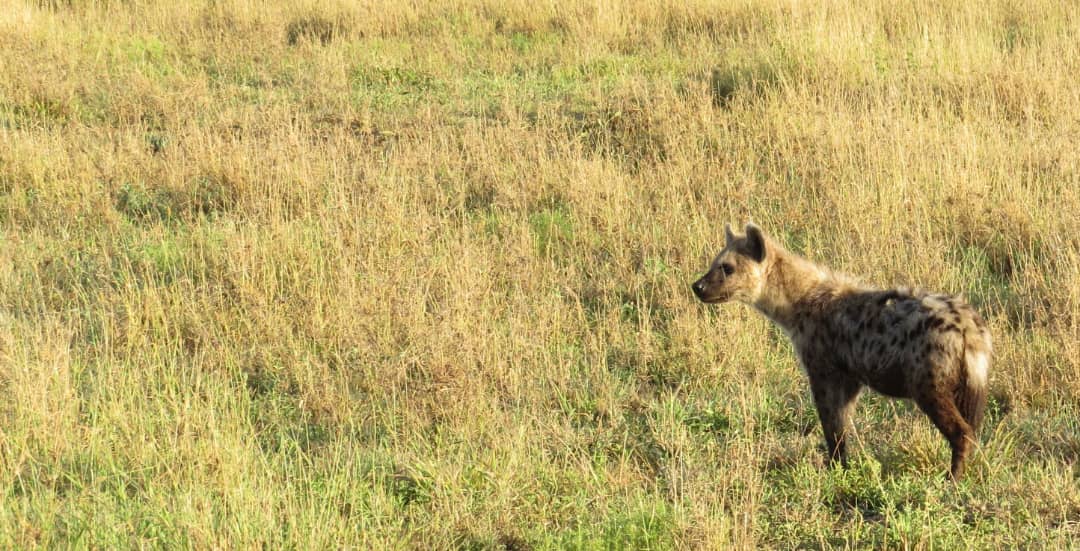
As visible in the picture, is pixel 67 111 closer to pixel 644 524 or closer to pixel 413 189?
pixel 413 189

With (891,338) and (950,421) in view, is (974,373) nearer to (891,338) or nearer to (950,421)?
(950,421)

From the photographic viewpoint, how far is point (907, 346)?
5.16 meters

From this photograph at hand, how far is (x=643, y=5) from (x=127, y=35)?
6.73 meters

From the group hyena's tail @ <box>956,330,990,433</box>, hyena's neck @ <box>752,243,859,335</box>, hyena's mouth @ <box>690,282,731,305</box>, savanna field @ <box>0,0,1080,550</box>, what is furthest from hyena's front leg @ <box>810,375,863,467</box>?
hyena's mouth @ <box>690,282,731,305</box>

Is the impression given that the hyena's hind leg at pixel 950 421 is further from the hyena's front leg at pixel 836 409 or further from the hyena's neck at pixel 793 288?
the hyena's neck at pixel 793 288

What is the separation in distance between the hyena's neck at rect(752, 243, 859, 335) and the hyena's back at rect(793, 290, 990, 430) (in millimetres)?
155

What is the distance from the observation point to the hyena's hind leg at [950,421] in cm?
503

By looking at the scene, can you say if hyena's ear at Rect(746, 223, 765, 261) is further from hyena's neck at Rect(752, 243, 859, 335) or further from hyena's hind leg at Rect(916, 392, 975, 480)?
hyena's hind leg at Rect(916, 392, 975, 480)

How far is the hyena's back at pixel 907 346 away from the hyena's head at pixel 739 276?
50 cm

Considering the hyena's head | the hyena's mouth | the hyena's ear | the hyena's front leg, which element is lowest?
the hyena's front leg

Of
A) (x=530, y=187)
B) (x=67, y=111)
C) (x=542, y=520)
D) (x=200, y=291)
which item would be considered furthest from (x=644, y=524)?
(x=67, y=111)

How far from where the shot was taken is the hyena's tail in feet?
16.3

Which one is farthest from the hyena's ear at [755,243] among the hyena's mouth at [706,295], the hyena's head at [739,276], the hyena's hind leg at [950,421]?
the hyena's hind leg at [950,421]

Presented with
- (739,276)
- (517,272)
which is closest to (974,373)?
(739,276)
